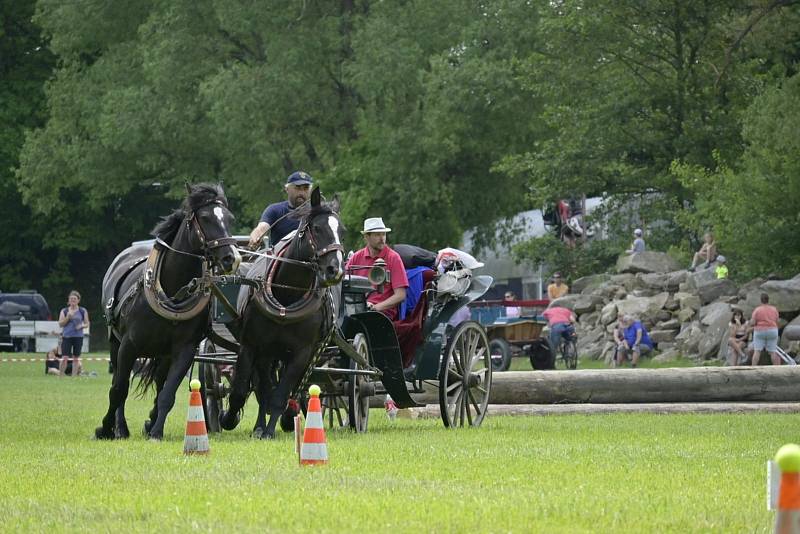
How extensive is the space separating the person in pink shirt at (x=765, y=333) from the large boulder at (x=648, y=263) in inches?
400

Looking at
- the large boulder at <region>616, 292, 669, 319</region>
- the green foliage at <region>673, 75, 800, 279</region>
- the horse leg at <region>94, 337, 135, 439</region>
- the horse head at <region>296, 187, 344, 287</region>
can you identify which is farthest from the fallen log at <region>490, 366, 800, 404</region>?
the large boulder at <region>616, 292, 669, 319</region>

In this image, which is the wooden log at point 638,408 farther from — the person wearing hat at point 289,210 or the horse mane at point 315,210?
the horse mane at point 315,210

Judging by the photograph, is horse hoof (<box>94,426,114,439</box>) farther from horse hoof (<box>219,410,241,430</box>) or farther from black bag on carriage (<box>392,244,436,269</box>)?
black bag on carriage (<box>392,244,436,269</box>)

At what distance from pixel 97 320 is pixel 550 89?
2694cm

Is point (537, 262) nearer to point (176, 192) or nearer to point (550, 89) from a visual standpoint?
point (550, 89)

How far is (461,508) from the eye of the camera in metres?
8.25

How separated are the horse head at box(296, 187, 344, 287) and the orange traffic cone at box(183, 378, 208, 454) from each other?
7.42 ft

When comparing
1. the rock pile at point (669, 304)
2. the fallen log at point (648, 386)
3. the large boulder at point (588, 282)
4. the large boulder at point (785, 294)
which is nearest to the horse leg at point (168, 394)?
the fallen log at point (648, 386)

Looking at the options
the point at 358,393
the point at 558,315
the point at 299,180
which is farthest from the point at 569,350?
the point at 299,180

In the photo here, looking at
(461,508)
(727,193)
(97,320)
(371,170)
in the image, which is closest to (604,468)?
(461,508)

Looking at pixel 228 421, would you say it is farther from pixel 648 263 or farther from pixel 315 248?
pixel 648 263

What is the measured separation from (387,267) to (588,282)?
2570cm

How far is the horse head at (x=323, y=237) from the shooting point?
13383mm

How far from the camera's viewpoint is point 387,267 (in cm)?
1498
